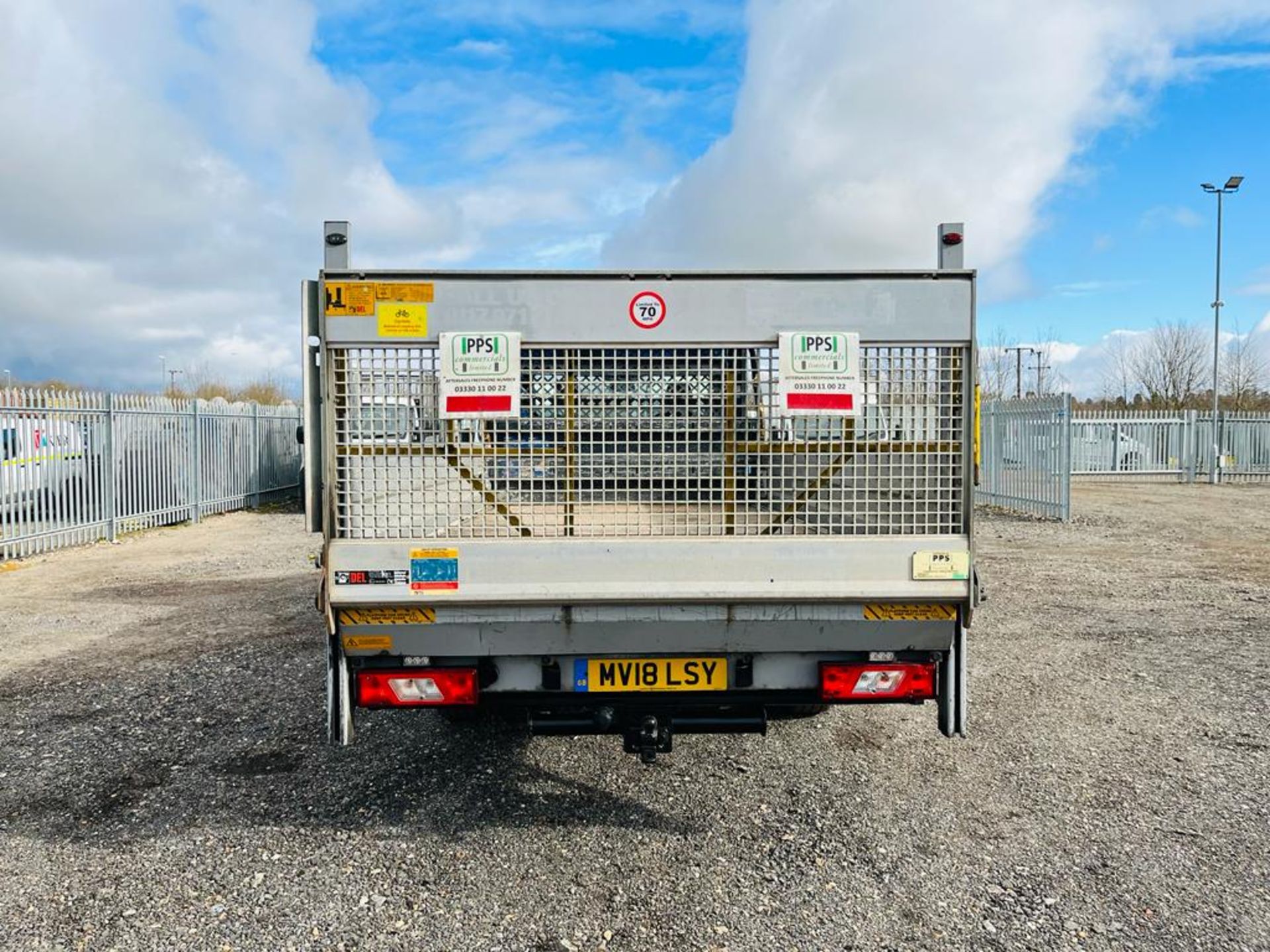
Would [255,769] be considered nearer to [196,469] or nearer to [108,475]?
[108,475]

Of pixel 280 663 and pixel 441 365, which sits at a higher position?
pixel 441 365

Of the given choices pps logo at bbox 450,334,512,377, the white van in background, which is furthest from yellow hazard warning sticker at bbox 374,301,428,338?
the white van in background

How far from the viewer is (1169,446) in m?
27.3

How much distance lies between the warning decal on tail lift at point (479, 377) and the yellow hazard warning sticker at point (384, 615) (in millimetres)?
743

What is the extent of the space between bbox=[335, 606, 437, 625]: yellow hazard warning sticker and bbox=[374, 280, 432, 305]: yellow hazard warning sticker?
3.71 ft

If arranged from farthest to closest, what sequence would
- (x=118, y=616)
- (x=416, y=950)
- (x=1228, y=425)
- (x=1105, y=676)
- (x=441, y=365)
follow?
(x=1228, y=425), (x=118, y=616), (x=1105, y=676), (x=441, y=365), (x=416, y=950)

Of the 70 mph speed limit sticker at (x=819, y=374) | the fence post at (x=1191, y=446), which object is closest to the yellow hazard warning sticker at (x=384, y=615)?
the 70 mph speed limit sticker at (x=819, y=374)

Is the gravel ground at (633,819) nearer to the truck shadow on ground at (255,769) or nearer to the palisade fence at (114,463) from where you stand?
the truck shadow on ground at (255,769)

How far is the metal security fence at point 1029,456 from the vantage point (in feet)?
51.0

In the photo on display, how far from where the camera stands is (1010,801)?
13.3 feet

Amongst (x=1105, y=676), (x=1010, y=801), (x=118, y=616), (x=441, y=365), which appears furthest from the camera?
(x=118, y=616)

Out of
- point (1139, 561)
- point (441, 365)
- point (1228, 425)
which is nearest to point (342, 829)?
point (441, 365)

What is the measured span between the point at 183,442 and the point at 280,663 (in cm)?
1063

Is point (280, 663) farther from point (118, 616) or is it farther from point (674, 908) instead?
point (674, 908)
